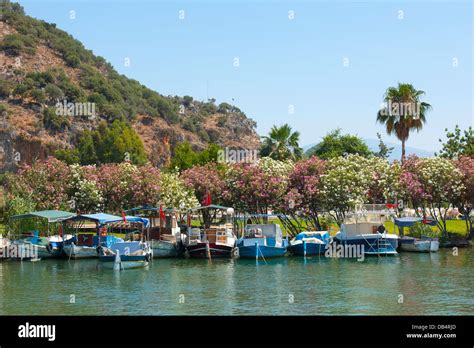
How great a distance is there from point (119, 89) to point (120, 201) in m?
93.2

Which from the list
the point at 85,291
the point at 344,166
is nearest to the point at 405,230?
the point at 344,166

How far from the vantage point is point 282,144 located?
83062 millimetres

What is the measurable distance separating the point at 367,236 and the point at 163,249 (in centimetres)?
1582

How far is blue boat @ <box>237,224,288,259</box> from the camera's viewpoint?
5072 cm

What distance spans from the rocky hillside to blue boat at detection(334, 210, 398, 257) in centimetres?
6560

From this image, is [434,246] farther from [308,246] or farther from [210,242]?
[210,242]

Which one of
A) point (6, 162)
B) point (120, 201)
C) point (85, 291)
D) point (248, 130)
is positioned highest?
point (248, 130)

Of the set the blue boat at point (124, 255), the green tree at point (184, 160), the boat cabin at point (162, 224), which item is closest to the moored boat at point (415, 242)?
the boat cabin at point (162, 224)

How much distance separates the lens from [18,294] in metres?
35.1

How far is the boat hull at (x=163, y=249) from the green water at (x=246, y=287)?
222cm

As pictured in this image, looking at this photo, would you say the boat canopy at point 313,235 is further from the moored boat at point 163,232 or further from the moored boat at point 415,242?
the moored boat at point 163,232

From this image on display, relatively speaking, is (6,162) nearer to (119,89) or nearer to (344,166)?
(119,89)

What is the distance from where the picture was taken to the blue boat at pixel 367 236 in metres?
51.6

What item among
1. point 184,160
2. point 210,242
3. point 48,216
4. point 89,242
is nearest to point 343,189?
point 210,242
